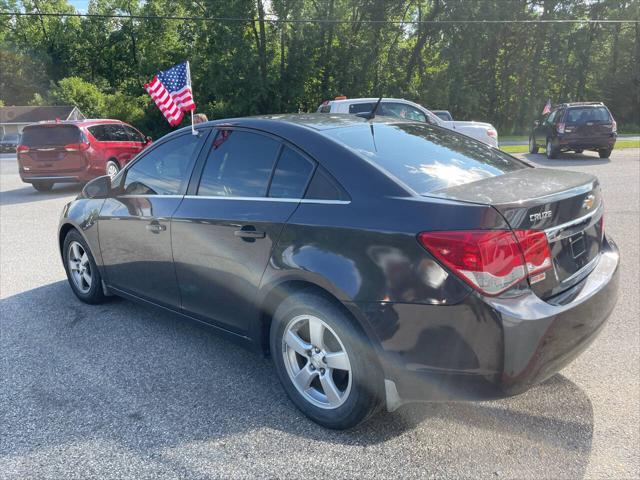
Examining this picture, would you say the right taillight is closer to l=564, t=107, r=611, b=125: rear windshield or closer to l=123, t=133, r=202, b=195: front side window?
l=123, t=133, r=202, b=195: front side window

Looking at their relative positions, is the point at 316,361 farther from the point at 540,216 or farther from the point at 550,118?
the point at 550,118

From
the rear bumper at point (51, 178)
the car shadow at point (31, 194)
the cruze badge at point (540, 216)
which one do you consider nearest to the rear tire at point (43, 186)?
the car shadow at point (31, 194)

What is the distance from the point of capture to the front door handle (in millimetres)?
3818

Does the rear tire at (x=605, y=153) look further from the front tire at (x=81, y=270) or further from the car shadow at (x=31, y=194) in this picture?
the front tire at (x=81, y=270)

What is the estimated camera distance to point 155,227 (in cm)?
389

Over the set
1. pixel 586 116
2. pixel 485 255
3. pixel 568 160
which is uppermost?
pixel 485 255

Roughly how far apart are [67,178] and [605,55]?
44.8 meters

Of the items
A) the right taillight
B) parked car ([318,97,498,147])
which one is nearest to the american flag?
parked car ([318,97,498,147])

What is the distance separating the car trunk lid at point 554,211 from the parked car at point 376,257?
1 centimetres

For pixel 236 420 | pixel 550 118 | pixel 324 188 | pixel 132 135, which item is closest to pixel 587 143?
pixel 550 118

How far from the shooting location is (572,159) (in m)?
17.3

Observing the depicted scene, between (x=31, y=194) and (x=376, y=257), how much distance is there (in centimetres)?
1318

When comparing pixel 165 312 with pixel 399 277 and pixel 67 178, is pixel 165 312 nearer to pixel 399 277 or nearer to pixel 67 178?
pixel 399 277

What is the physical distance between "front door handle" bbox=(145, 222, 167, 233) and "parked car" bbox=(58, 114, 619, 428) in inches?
0.5
